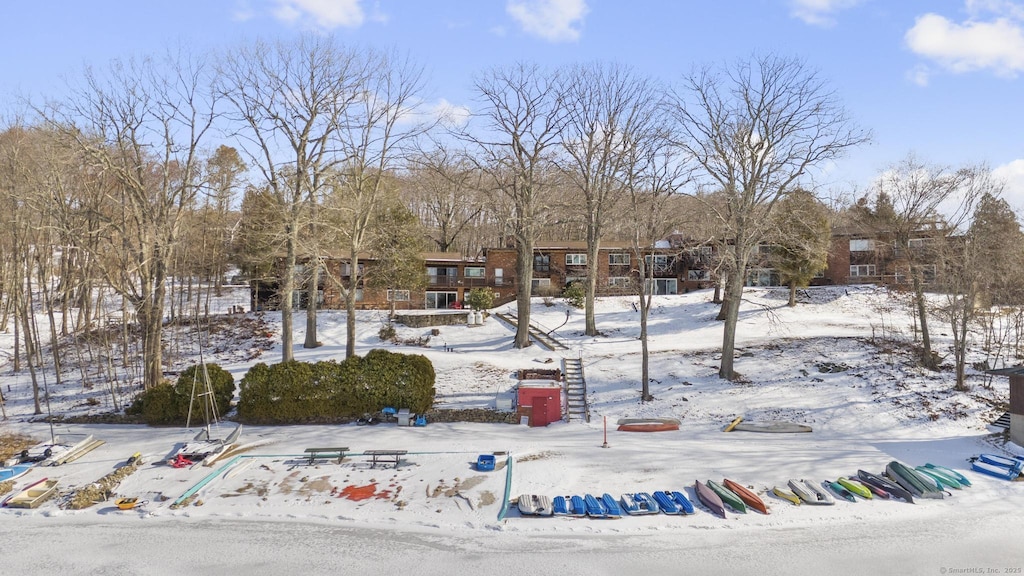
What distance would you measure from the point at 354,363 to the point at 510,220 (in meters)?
10.1

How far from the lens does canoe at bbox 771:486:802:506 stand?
1340cm

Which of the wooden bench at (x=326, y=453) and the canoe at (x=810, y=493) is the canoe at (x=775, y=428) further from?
the wooden bench at (x=326, y=453)

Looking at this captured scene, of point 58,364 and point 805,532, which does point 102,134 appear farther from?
point 805,532

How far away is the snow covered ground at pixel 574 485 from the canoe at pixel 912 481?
0.55m

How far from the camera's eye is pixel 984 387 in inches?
880

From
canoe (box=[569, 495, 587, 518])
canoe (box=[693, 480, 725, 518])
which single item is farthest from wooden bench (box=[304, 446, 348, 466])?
canoe (box=[693, 480, 725, 518])

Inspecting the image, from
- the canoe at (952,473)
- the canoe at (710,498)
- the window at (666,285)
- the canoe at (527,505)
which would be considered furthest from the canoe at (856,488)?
the window at (666,285)

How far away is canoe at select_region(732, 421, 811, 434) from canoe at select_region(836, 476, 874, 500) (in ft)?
16.1

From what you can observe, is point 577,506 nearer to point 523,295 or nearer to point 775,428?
point 775,428

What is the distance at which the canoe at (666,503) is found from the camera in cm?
1289

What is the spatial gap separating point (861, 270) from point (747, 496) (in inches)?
1693

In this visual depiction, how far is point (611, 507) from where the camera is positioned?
42.6 feet

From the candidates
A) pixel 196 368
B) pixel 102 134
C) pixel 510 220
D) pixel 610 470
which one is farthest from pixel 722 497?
pixel 102 134

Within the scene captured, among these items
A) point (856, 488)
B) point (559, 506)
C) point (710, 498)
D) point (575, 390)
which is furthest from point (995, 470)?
point (575, 390)
